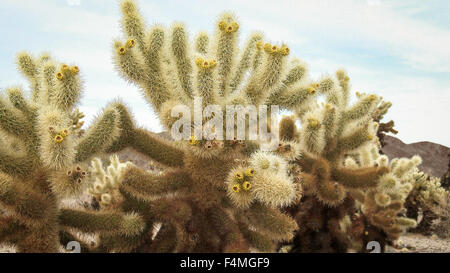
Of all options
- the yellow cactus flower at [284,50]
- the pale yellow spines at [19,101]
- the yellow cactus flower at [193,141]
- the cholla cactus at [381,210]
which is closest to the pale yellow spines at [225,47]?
the yellow cactus flower at [284,50]

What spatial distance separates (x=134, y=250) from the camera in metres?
4.36

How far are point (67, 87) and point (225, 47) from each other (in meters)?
1.67

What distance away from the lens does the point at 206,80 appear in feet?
12.4

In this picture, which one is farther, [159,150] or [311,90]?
[311,90]

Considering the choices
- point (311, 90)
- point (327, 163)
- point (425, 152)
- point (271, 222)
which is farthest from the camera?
point (425, 152)

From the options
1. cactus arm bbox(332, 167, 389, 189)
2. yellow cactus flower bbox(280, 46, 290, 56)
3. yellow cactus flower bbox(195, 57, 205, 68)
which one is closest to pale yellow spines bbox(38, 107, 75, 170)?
yellow cactus flower bbox(195, 57, 205, 68)

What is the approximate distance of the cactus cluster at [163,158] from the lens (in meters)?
3.76

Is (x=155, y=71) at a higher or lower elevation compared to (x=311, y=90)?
higher

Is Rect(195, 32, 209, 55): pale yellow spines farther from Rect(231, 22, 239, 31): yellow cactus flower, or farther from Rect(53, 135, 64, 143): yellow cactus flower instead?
Rect(53, 135, 64, 143): yellow cactus flower

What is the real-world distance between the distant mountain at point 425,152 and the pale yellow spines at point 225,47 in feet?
39.9

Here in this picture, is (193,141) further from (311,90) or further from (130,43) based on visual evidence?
(311,90)

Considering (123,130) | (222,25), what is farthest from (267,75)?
(123,130)

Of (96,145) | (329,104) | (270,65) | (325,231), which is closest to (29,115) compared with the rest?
(96,145)

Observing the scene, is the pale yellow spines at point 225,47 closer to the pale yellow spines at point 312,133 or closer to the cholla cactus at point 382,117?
the pale yellow spines at point 312,133
